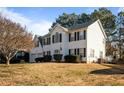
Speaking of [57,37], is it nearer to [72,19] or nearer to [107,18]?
[72,19]

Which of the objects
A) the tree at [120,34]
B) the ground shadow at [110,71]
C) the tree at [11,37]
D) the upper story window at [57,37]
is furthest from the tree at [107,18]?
the upper story window at [57,37]

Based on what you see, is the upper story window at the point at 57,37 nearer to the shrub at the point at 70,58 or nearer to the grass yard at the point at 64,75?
the shrub at the point at 70,58

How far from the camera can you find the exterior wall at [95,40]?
23020 millimetres

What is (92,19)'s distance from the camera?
72.6 feet

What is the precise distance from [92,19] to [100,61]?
293 cm

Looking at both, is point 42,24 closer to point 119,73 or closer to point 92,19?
point 92,19

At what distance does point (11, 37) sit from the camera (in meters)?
22.2

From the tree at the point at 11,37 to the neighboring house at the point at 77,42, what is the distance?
3.48 meters

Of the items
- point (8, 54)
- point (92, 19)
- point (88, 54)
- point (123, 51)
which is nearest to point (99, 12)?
Result: point (92, 19)

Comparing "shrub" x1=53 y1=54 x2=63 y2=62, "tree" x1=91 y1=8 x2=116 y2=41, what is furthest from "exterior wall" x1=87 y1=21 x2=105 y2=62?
"shrub" x1=53 y1=54 x2=63 y2=62

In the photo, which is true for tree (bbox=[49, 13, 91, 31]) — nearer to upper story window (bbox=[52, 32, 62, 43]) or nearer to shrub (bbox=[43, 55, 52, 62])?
upper story window (bbox=[52, 32, 62, 43])

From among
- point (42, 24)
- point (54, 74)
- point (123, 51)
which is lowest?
point (54, 74)

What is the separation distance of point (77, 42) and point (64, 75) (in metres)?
9.63
